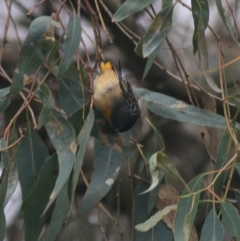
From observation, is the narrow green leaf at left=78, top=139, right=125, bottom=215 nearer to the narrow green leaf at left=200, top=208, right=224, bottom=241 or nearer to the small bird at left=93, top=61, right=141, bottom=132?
the small bird at left=93, top=61, right=141, bottom=132

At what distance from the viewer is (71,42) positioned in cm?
108

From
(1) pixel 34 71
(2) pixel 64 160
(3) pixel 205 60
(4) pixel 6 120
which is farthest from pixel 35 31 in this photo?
(4) pixel 6 120

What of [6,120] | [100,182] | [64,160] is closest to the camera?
[64,160]

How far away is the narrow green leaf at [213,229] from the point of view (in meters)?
1.06

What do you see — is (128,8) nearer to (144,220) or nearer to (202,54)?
(202,54)

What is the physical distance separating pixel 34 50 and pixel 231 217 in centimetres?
43

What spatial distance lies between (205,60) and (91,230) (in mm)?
911

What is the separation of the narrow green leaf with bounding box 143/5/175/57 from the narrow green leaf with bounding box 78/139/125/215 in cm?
21

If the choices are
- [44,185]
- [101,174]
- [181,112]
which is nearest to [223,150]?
[181,112]

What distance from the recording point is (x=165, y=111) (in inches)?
47.3

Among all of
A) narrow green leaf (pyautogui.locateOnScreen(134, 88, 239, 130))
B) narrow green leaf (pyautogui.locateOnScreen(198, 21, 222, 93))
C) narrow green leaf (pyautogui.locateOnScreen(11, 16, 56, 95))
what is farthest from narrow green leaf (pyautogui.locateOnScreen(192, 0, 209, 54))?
narrow green leaf (pyautogui.locateOnScreen(11, 16, 56, 95))

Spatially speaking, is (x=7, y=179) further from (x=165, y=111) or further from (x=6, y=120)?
(x=6, y=120)

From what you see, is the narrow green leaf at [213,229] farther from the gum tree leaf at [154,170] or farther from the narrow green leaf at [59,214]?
the narrow green leaf at [59,214]

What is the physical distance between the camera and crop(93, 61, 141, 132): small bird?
1200mm
